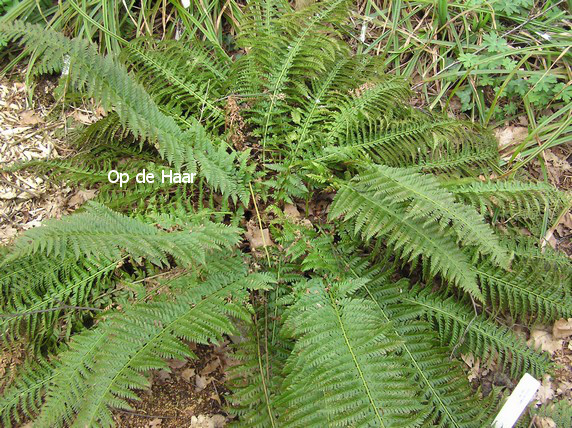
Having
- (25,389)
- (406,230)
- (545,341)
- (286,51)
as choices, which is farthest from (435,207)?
(25,389)

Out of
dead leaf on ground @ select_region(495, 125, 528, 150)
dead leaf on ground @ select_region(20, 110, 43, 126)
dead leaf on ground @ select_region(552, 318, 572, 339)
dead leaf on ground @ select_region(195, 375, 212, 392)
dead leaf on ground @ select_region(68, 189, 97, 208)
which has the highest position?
dead leaf on ground @ select_region(495, 125, 528, 150)

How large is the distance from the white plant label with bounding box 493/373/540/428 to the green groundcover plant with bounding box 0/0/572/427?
0.08 m

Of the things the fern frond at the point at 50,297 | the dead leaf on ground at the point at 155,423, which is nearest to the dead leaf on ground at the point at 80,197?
the fern frond at the point at 50,297

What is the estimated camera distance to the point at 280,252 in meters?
2.64

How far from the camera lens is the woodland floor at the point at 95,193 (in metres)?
2.47

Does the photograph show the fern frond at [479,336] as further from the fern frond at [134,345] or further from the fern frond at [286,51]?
the fern frond at [286,51]

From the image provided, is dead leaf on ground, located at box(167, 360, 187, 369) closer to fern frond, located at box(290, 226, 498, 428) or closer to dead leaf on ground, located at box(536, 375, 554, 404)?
fern frond, located at box(290, 226, 498, 428)

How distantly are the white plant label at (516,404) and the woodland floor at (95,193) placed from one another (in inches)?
8.4

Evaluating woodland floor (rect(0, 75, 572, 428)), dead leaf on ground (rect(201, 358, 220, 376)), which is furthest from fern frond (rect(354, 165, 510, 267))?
dead leaf on ground (rect(201, 358, 220, 376))

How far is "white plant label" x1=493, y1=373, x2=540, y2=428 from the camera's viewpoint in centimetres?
220

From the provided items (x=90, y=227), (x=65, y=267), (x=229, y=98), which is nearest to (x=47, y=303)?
(x=65, y=267)

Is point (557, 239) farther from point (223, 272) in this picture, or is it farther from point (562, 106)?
point (223, 272)

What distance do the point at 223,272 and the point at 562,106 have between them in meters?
2.83

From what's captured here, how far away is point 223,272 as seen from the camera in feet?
7.93
